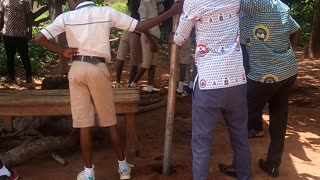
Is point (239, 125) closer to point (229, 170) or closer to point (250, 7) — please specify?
point (229, 170)

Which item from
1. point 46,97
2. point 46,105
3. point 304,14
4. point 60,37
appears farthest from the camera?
point 304,14

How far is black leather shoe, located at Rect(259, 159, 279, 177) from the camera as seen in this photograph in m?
4.11

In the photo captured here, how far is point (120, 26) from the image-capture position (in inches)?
151

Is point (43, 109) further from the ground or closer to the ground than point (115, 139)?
further from the ground

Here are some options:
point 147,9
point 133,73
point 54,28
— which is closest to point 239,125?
point 54,28

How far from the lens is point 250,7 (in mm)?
3779

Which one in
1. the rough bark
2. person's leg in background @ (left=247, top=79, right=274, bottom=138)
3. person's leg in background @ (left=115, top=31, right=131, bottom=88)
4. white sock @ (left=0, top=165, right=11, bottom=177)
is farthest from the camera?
person's leg in background @ (left=115, top=31, right=131, bottom=88)

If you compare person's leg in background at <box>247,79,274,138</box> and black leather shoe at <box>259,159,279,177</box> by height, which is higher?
person's leg in background at <box>247,79,274,138</box>

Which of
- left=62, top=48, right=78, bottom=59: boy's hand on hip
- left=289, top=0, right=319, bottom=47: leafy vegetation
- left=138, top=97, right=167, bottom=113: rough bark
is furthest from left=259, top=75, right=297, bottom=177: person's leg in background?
left=289, top=0, right=319, bottom=47: leafy vegetation

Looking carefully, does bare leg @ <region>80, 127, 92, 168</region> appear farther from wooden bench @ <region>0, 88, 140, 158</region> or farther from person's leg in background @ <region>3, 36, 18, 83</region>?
person's leg in background @ <region>3, 36, 18, 83</region>

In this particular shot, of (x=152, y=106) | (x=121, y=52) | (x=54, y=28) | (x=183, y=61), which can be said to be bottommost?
(x=152, y=106)

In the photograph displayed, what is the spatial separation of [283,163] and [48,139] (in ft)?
7.78

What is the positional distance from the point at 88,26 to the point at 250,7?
4.29 ft

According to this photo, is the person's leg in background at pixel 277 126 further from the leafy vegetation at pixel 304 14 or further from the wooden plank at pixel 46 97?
the leafy vegetation at pixel 304 14
